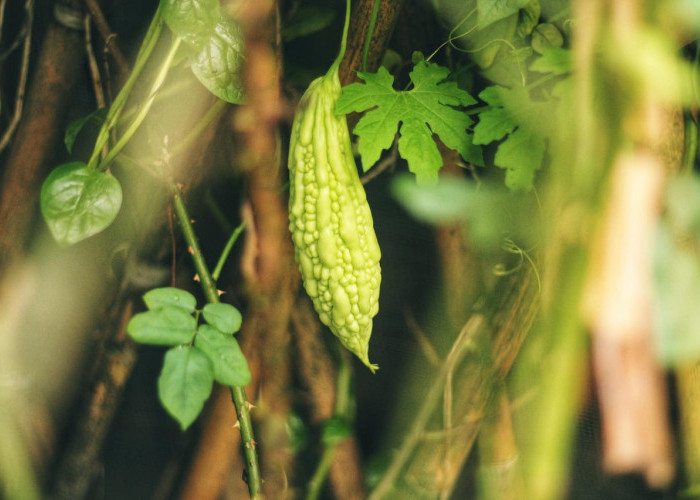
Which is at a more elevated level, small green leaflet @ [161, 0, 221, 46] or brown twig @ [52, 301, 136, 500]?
small green leaflet @ [161, 0, 221, 46]

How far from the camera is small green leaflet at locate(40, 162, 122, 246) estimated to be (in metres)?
0.79

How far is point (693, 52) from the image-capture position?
0.87 metres

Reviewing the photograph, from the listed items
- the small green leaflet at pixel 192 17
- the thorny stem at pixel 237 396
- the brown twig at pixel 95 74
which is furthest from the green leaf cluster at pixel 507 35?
the brown twig at pixel 95 74

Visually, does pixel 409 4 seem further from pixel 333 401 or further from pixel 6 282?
pixel 6 282

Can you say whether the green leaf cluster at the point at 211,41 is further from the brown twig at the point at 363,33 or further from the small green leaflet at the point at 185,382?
the small green leaflet at the point at 185,382

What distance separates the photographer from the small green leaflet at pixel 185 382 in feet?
2.24

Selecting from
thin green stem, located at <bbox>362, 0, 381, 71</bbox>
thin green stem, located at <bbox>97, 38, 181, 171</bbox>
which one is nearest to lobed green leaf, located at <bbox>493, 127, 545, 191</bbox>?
thin green stem, located at <bbox>362, 0, 381, 71</bbox>

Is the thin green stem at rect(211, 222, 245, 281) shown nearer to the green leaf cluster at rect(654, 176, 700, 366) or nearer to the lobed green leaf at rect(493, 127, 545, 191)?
the lobed green leaf at rect(493, 127, 545, 191)

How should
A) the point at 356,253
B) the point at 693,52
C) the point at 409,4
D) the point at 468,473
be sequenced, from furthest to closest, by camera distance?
the point at 468,473 → the point at 409,4 → the point at 693,52 → the point at 356,253

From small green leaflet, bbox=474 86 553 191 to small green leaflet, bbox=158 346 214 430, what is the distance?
1.48ft

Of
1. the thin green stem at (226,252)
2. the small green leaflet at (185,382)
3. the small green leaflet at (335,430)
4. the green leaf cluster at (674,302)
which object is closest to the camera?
the green leaf cluster at (674,302)

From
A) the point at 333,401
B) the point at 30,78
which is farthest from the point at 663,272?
the point at 30,78

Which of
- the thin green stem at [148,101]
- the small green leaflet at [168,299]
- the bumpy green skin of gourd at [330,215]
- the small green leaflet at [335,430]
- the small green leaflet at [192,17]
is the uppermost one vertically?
the small green leaflet at [192,17]

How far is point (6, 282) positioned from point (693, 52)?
1.19 meters
